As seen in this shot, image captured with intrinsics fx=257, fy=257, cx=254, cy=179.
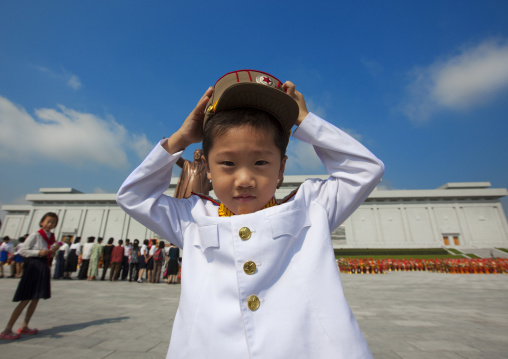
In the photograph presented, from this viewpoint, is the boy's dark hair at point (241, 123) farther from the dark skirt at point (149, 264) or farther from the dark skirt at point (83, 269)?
the dark skirt at point (83, 269)

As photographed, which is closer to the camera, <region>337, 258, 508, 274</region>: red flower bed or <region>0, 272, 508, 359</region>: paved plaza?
<region>0, 272, 508, 359</region>: paved plaza

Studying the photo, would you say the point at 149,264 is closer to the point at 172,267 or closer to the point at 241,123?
the point at 172,267

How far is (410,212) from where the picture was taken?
40875mm

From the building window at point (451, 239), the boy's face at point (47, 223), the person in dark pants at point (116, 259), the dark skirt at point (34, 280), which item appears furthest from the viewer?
the building window at point (451, 239)

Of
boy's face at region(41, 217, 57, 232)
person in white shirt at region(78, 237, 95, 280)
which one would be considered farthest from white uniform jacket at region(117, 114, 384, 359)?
person in white shirt at region(78, 237, 95, 280)

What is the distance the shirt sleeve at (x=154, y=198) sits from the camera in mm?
1313

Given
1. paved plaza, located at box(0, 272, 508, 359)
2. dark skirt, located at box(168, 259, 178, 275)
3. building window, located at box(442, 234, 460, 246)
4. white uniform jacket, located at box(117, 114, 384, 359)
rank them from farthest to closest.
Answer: building window, located at box(442, 234, 460, 246), dark skirt, located at box(168, 259, 178, 275), paved plaza, located at box(0, 272, 508, 359), white uniform jacket, located at box(117, 114, 384, 359)

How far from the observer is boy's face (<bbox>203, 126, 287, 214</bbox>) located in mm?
1143

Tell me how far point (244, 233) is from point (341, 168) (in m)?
0.62

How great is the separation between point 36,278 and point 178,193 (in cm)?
288

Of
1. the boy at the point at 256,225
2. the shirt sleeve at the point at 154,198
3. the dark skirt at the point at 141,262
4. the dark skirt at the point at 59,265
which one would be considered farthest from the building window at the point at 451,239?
the shirt sleeve at the point at 154,198

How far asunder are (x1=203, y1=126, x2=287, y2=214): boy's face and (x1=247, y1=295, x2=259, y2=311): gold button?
381 mm

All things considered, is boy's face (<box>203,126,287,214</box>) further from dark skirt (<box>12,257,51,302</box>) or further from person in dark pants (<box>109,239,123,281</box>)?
person in dark pants (<box>109,239,123,281</box>)

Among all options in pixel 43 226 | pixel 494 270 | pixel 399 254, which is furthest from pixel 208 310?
pixel 399 254
